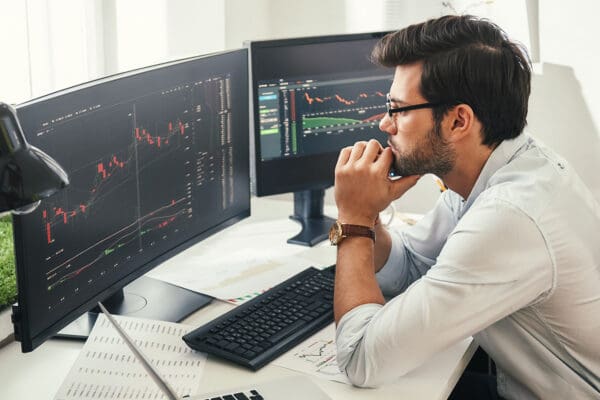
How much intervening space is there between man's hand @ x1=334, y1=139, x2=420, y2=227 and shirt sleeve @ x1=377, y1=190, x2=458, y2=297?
0.17 metres

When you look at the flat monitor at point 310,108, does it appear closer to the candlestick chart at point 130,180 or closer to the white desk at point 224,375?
the candlestick chart at point 130,180

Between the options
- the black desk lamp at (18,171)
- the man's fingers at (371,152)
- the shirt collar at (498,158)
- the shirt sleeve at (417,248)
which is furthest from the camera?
the shirt sleeve at (417,248)

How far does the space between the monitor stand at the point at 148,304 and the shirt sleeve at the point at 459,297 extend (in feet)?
1.37

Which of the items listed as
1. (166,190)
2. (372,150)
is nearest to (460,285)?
(372,150)

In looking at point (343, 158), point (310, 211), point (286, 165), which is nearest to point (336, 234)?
Result: point (343, 158)

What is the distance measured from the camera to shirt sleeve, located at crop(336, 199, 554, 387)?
55.2 inches

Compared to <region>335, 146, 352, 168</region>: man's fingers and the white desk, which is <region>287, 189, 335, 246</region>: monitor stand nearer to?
<region>335, 146, 352, 168</region>: man's fingers

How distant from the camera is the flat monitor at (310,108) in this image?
2.09 m

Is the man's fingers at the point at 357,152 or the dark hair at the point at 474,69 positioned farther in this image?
the man's fingers at the point at 357,152

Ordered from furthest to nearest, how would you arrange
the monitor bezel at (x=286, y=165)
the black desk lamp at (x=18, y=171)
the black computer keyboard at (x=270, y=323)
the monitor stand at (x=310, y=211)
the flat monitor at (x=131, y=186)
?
the monitor stand at (x=310, y=211) < the monitor bezel at (x=286, y=165) < the black computer keyboard at (x=270, y=323) < the flat monitor at (x=131, y=186) < the black desk lamp at (x=18, y=171)

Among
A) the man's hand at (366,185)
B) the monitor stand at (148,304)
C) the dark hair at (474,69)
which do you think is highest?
the dark hair at (474,69)

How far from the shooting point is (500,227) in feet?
4.65

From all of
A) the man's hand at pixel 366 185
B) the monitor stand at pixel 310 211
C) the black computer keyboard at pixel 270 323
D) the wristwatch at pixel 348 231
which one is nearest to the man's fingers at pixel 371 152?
the man's hand at pixel 366 185

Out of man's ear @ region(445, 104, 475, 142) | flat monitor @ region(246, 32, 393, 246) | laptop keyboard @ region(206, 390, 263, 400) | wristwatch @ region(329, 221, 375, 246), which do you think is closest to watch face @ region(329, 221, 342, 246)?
wristwatch @ region(329, 221, 375, 246)
